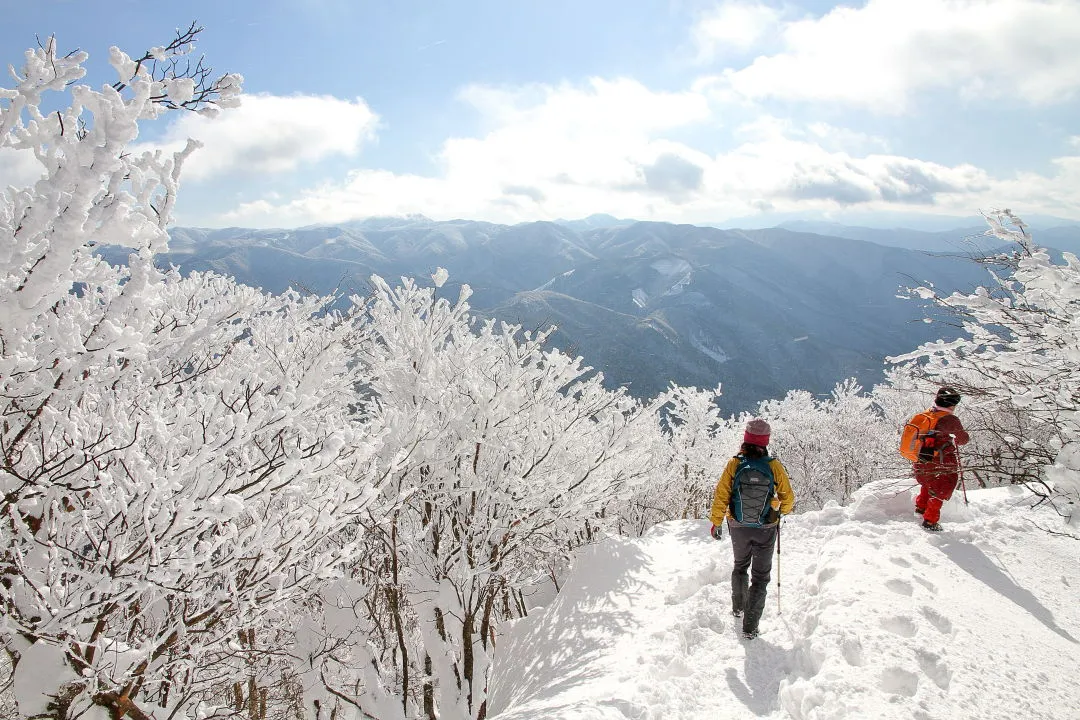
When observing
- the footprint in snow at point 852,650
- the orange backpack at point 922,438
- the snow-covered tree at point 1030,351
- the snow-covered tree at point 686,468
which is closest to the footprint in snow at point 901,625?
the footprint in snow at point 852,650

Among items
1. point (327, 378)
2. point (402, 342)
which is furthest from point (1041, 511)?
point (327, 378)

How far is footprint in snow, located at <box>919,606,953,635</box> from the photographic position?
4.25m

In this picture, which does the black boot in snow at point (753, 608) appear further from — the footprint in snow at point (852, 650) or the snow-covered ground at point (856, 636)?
the footprint in snow at point (852, 650)

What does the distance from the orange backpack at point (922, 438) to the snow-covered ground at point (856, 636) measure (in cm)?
98

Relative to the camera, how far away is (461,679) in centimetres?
694

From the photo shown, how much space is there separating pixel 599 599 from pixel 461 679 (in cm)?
254

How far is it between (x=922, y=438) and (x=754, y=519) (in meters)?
3.09

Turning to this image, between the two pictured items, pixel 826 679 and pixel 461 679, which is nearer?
pixel 826 679

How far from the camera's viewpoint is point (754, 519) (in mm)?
5117

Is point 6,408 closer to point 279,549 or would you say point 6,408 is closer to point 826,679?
point 279,549

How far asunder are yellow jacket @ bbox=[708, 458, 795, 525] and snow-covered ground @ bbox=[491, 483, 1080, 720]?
0.96 m

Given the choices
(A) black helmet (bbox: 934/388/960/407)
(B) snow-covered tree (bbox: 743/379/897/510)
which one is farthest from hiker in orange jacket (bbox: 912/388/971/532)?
(B) snow-covered tree (bbox: 743/379/897/510)

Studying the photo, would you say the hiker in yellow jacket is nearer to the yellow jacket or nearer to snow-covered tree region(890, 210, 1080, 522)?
the yellow jacket

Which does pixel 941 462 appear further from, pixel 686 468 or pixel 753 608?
pixel 686 468
